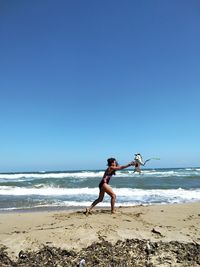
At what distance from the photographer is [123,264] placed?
5023mm

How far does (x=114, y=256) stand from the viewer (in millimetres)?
5184

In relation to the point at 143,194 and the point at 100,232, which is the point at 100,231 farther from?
the point at 143,194

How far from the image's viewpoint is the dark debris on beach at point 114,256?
5.02m

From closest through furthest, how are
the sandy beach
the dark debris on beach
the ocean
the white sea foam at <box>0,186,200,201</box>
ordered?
the dark debris on beach → the sandy beach → the ocean → the white sea foam at <box>0,186,200,201</box>

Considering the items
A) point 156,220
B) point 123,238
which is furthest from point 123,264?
point 156,220

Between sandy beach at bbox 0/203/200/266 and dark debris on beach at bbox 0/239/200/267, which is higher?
sandy beach at bbox 0/203/200/266

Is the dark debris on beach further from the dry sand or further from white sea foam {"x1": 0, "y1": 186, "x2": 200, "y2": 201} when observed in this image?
white sea foam {"x1": 0, "y1": 186, "x2": 200, "y2": 201}

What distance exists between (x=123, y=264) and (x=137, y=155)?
3.09 m

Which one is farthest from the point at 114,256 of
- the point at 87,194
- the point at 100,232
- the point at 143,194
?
the point at 87,194

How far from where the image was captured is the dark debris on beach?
16.5ft

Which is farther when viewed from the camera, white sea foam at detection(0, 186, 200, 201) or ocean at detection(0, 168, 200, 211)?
white sea foam at detection(0, 186, 200, 201)

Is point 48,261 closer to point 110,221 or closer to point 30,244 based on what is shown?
point 30,244

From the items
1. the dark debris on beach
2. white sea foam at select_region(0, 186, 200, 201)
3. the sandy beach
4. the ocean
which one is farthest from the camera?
white sea foam at select_region(0, 186, 200, 201)

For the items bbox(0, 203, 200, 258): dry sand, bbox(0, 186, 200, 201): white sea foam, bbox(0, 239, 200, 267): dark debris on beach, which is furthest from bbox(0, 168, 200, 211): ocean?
bbox(0, 239, 200, 267): dark debris on beach
